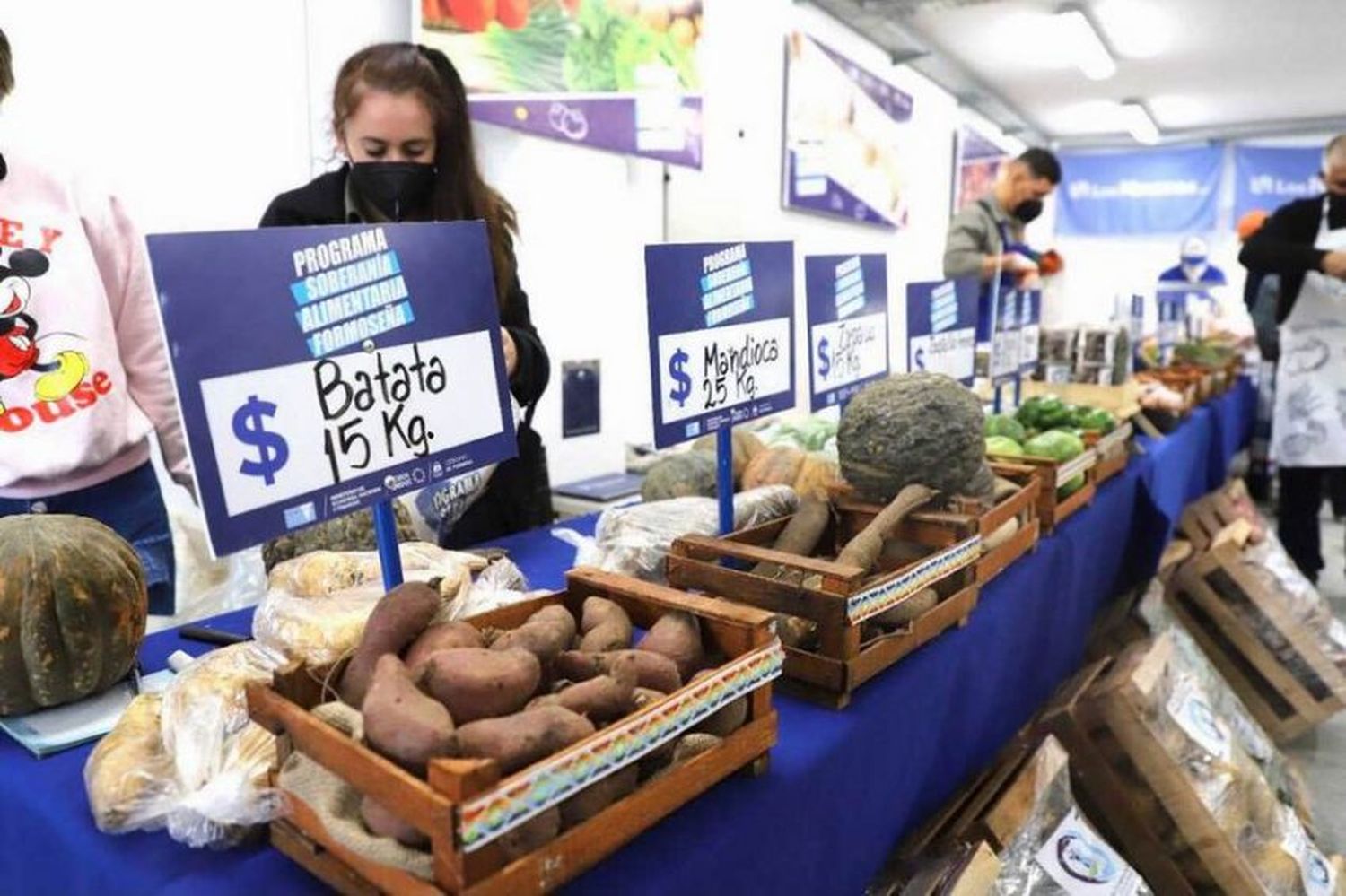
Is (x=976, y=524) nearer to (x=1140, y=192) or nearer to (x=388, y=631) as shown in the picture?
(x=388, y=631)

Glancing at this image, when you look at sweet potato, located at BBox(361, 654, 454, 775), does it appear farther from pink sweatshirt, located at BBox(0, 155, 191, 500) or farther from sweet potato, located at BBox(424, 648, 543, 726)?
pink sweatshirt, located at BBox(0, 155, 191, 500)

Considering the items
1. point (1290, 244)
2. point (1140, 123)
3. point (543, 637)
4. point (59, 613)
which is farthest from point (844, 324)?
point (1140, 123)

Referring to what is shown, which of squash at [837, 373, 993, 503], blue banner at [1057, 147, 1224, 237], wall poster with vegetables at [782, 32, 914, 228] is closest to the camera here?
squash at [837, 373, 993, 503]

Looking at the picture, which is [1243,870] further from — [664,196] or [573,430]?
[664,196]

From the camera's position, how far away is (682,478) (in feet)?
5.98

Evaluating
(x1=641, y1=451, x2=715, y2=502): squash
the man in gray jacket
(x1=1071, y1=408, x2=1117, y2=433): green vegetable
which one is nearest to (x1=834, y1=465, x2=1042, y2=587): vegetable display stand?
(x1=641, y1=451, x2=715, y2=502): squash

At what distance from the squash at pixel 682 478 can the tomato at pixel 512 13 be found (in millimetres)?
2139

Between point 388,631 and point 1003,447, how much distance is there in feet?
5.58

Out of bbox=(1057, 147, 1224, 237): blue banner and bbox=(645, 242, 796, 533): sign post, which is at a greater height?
bbox=(1057, 147, 1224, 237): blue banner

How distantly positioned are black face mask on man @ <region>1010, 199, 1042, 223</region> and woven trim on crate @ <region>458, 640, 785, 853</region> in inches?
138

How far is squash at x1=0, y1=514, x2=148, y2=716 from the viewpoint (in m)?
1.01

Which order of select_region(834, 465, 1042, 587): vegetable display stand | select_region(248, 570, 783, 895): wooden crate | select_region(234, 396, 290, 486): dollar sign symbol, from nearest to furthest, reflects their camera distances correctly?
1. select_region(248, 570, 783, 895): wooden crate
2. select_region(234, 396, 290, 486): dollar sign symbol
3. select_region(834, 465, 1042, 587): vegetable display stand

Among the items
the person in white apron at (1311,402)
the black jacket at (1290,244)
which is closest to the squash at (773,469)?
the black jacket at (1290,244)

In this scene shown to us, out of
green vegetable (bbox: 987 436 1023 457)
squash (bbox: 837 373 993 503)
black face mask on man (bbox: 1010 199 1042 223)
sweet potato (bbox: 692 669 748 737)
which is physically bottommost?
sweet potato (bbox: 692 669 748 737)
